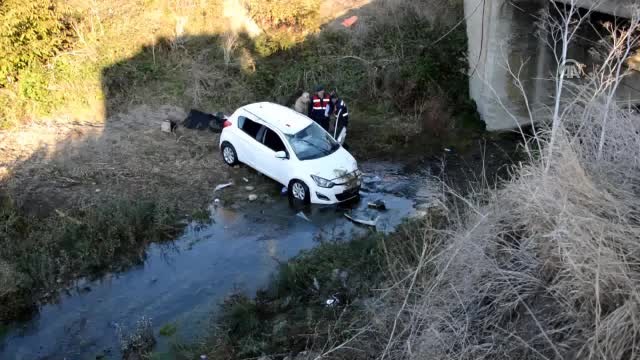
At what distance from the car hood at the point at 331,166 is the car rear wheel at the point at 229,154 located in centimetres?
233

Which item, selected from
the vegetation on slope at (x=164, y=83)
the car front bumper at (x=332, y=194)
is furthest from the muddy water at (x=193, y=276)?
the vegetation on slope at (x=164, y=83)

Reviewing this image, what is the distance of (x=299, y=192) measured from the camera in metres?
12.1

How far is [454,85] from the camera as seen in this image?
56.0 feet

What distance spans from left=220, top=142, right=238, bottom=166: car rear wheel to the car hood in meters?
2.33

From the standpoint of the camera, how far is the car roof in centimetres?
1249

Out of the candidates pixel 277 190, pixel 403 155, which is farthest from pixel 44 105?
pixel 403 155

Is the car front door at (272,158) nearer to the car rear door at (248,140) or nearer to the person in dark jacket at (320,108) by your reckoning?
the car rear door at (248,140)

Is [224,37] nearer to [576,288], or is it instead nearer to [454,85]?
[454,85]

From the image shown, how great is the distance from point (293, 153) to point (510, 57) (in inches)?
281

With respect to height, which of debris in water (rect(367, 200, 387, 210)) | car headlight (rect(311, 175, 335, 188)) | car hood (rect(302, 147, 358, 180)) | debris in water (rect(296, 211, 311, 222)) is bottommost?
debris in water (rect(296, 211, 311, 222))

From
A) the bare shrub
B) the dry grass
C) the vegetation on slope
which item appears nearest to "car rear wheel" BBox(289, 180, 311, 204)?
the dry grass

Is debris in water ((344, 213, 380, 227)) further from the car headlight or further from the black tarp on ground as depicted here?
the black tarp on ground

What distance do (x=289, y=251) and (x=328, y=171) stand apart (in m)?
2.17

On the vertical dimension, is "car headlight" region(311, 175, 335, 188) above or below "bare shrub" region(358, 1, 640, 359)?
below
